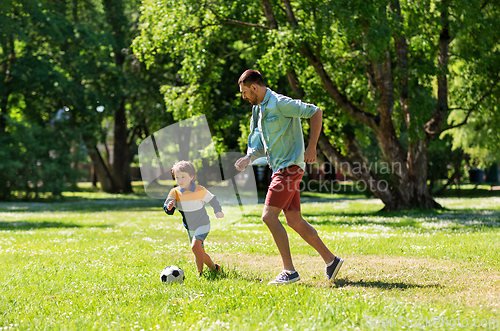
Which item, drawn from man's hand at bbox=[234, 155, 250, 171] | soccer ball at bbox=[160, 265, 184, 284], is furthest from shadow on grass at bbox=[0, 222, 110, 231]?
man's hand at bbox=[234, 155, 250, 171]

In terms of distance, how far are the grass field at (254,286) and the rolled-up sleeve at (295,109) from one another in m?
1.98

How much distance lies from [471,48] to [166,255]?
50.2 ft

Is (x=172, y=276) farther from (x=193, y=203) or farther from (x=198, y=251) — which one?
(x=193, y=203)

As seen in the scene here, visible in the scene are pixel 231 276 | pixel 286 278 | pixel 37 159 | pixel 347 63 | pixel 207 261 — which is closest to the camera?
pixel 286 278

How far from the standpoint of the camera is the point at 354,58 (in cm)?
1783

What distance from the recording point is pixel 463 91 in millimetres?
17766

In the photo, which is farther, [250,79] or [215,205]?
[215,205]

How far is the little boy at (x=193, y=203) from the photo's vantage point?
6195 millimetres

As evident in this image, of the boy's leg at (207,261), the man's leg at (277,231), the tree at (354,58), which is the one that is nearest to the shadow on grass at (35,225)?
the tree at (354,58)

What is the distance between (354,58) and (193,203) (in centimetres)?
1322

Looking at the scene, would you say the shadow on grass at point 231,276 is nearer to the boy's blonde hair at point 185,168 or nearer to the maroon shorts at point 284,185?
the maroon shorts at point 284,185

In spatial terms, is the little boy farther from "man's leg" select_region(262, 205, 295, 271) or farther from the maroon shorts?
the maroon shorts

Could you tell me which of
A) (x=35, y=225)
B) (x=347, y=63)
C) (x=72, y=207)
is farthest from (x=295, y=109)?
(x=72, y=207)

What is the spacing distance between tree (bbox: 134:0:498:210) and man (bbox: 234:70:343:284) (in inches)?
377
